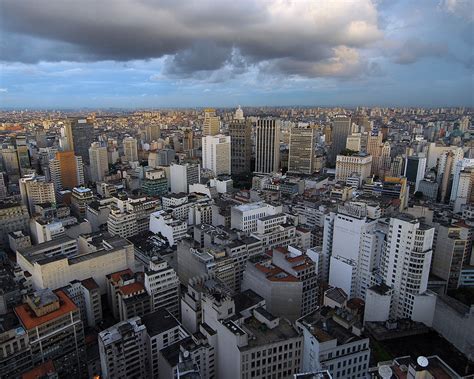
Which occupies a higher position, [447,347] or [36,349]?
[36,349]

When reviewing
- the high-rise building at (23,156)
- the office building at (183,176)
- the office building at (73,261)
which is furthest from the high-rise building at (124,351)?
the high-rise building at (23,156)

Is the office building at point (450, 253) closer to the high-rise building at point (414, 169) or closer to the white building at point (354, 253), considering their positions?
the white building at point (354, 253)

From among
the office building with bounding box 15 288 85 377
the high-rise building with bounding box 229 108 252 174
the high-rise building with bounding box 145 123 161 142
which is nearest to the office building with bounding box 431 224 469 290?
the office building with bounding box 15 288 85 377

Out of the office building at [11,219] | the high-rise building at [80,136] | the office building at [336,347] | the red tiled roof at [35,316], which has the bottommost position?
the office building at [11,219]

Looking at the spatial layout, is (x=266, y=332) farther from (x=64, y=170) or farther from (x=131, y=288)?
(x=64, y=170)

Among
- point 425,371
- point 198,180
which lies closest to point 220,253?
point 425,371

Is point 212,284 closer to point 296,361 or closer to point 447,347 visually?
point 296,361

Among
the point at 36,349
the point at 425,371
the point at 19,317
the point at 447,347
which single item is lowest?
the point at 447,347
